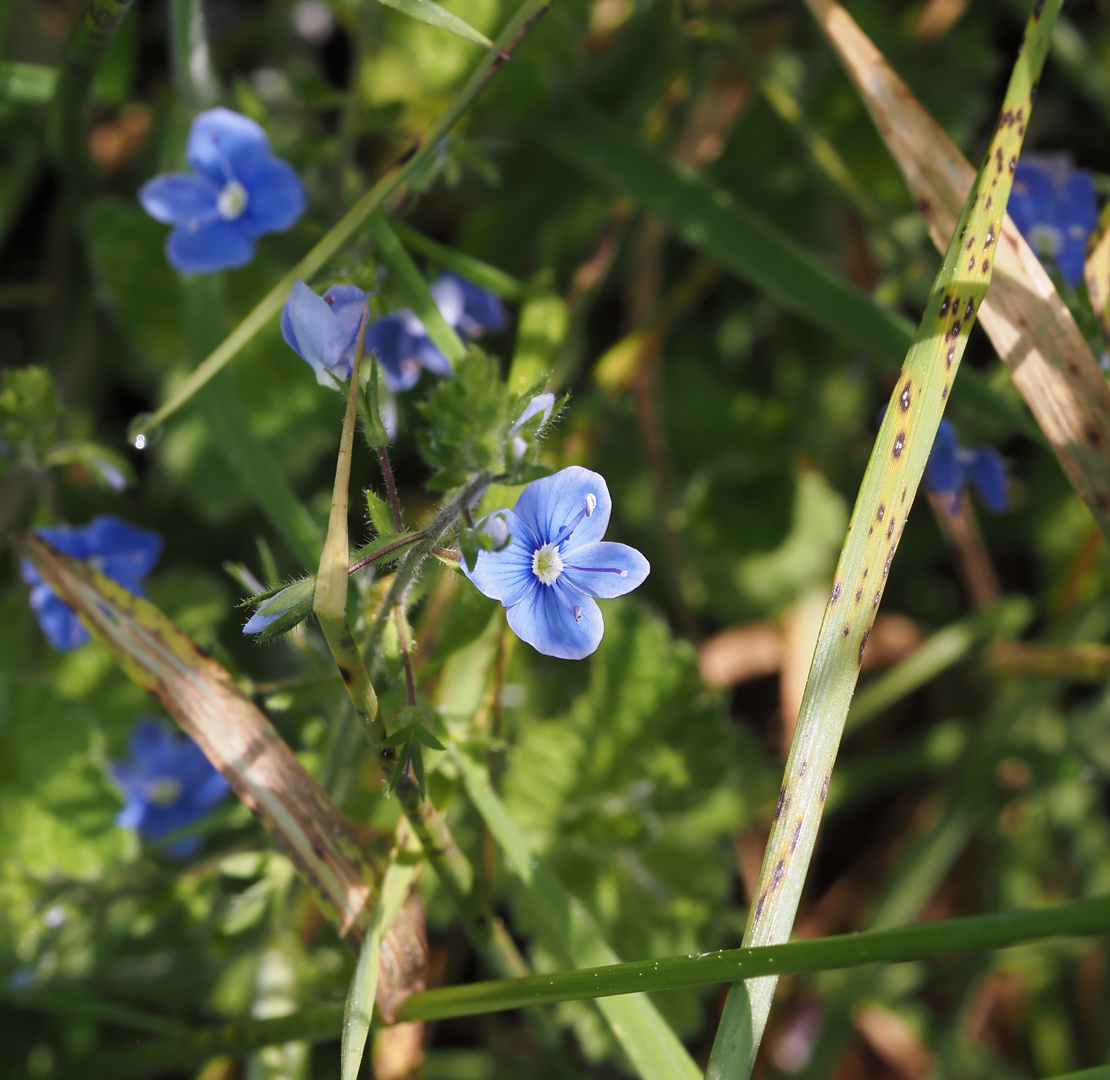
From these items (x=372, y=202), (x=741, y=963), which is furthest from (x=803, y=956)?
(x=372, y=202)

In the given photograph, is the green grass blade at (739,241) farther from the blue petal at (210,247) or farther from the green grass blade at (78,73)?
the green grass blade at (78,73)

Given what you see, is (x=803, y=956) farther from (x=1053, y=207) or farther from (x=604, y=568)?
(x=1053, y=207)

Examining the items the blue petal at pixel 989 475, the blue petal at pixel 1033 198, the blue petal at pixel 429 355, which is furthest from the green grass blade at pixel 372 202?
the blue petal at pixel 989 475

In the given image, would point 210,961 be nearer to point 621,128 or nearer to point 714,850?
point 714,850

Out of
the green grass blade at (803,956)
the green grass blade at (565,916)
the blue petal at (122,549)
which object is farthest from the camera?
the blue petal at (122,549)

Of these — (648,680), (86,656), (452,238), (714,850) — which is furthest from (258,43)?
(714,850)

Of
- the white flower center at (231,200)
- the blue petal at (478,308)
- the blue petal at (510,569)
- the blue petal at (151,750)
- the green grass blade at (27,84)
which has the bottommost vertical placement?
the blue petal at (510,569)

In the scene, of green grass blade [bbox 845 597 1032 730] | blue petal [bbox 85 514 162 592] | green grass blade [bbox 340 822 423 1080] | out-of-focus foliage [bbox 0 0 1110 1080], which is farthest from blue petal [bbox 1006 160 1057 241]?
blue petal [bbox 85 514 162 592]
